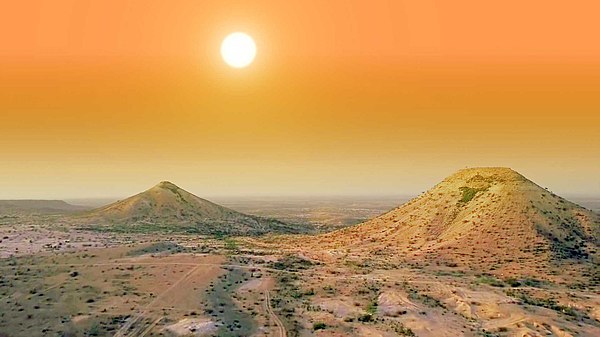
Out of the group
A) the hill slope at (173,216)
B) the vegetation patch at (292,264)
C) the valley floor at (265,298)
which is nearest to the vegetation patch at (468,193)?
the valley floor at (265,298)

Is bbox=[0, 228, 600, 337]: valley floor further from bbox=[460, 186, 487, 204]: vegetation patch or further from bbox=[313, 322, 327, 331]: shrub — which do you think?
bbox=[460, 186, 487, 204]: vegetation patch

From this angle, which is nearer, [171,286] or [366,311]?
[366,311]

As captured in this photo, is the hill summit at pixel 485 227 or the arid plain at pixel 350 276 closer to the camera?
the arid plain at pixel 350 276

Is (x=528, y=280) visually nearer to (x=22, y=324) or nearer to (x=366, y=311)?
(x=366, y=311)

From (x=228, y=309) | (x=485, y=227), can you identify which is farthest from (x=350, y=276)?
(x=485, y=227)

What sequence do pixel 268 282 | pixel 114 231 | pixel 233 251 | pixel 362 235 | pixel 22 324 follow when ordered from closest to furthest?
pixel 22 324 < pixel 268 282 < pixel 233 251 < pixel 362 235 < pixel 114 231

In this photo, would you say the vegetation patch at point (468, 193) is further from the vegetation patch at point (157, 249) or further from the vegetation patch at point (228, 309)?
the vegetation patch at point (157, 249)

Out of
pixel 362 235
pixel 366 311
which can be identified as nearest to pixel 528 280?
pixel 366 311

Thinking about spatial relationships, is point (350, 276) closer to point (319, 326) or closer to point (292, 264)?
point (292, 264)
